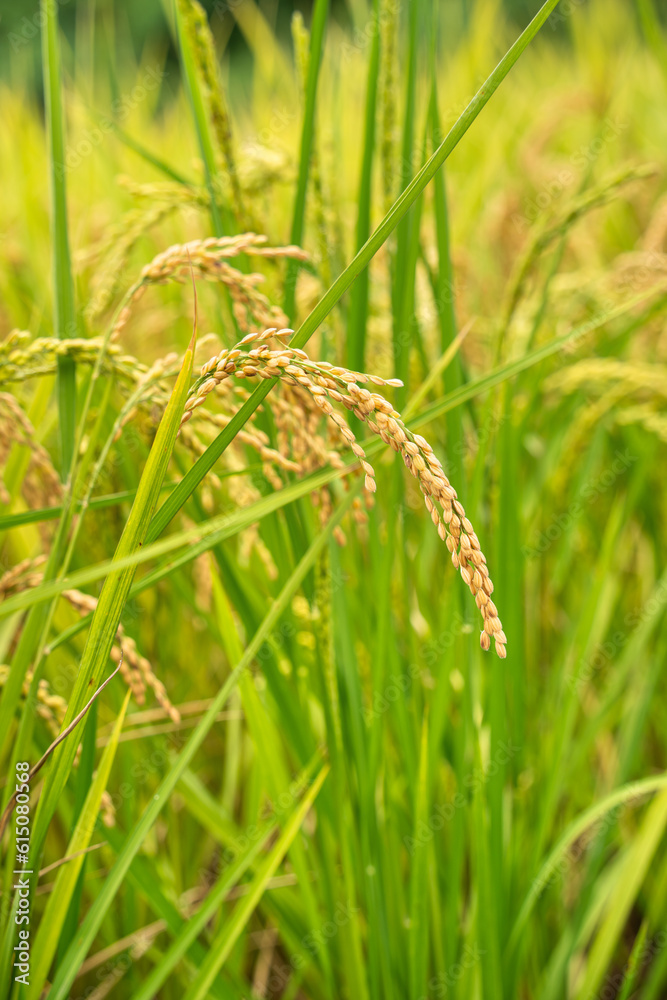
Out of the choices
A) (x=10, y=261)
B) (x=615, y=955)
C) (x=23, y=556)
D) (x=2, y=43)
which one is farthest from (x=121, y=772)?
(x=2, y=43)

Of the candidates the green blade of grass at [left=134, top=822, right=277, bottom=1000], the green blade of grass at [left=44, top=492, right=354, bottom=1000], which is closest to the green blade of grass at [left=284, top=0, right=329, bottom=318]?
the green blade of grass at [left=44, top=492, right=354, bottom=1000]

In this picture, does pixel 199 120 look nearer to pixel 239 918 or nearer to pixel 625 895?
pixel 239 918

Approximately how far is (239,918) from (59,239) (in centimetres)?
70

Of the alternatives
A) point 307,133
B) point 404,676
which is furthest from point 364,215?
point 404,676

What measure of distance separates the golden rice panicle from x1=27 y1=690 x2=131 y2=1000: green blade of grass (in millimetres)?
326

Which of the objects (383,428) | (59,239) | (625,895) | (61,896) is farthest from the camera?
(625,895)

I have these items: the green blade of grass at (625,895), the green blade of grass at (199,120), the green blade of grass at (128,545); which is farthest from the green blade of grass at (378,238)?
the green blade of grass at (625,895)

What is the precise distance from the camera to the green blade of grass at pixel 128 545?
54 cm

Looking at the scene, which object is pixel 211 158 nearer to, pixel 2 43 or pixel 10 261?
pixel 10 261

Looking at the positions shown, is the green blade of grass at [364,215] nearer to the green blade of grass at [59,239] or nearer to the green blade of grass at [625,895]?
the green blade of grass at [59,239]

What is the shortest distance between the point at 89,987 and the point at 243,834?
34cm

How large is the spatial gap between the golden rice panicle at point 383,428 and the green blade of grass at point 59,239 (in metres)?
0.28

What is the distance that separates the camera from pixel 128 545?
542 mm

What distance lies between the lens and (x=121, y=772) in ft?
3.83
